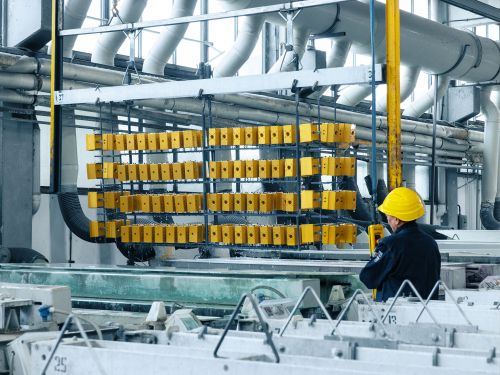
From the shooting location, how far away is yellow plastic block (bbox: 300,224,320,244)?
27.9ft

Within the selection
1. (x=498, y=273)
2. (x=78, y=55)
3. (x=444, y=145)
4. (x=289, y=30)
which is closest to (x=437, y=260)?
(x=498, y=273)

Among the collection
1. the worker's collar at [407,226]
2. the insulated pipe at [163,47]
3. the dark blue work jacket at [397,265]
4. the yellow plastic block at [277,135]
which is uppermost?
the insulated pipe at [163,47]

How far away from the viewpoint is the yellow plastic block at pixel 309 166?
8484 mm

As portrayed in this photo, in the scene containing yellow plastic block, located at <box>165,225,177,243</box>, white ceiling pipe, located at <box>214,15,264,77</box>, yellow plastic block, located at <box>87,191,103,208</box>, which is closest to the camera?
yellow plastic block, located at <box>165,225,177,243</box>

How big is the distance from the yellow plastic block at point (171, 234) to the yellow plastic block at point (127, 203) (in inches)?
21.2

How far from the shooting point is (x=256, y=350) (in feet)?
8.85

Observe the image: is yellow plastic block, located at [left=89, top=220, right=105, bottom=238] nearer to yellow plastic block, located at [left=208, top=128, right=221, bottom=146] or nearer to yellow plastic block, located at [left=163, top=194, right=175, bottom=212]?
yellow plastic block, located at [left=163, top=194, right=175, bottom=212]

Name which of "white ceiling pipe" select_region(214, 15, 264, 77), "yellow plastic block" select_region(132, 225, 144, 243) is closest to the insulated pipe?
"white ceiling pipe" select_region(214, 15, 264, 77)

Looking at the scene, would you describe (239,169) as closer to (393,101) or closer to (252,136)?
(252,136)

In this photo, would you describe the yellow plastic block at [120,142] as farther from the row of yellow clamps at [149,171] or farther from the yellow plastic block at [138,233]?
the yellow plastic block at [138,233]

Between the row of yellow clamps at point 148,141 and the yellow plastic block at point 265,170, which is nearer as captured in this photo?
the yellow plastic block at point 265,170

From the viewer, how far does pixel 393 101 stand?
21.8ft

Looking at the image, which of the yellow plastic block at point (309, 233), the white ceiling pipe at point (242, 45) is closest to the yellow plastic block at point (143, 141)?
the yellow plastic block at point (309, 233)

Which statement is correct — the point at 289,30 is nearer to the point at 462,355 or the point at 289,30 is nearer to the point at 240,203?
the point at 240,203
